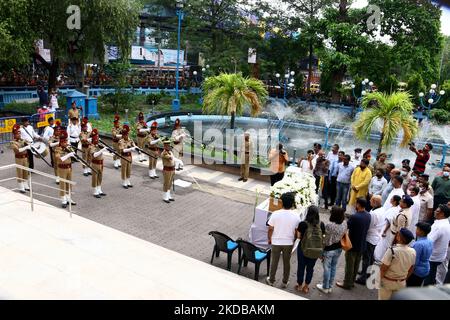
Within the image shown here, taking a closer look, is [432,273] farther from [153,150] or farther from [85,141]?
[85,141]

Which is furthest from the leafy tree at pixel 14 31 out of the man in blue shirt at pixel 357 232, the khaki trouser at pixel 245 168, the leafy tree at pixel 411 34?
the leafy tree at pixel 411 34

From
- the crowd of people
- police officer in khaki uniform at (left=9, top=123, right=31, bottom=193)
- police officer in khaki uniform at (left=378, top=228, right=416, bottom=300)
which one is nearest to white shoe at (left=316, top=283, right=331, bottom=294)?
the crowd of people

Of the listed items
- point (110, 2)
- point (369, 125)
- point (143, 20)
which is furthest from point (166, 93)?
point (369, 125)

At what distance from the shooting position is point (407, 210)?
715 cm

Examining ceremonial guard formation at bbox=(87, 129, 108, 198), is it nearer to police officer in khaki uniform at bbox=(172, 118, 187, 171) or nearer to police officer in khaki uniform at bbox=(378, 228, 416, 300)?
police officer in khaki uniform at bbox=(172, 118, 187, 171)

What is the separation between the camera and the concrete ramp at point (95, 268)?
19.1 feet

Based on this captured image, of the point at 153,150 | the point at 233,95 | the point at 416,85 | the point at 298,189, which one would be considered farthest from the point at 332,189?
the point at 416,85

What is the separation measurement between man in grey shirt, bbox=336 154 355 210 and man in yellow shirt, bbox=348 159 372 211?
1.58ft

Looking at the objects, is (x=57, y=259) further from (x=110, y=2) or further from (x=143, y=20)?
(x=143, y=20)

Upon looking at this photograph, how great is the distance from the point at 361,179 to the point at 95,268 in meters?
6.28

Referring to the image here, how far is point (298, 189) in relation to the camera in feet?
27.5

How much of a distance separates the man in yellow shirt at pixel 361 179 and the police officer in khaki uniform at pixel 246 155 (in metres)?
3.96

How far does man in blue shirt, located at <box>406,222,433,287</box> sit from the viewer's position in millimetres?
6055
